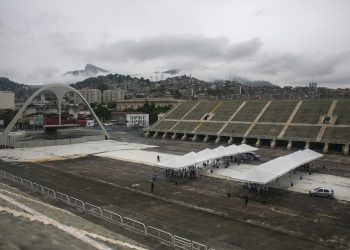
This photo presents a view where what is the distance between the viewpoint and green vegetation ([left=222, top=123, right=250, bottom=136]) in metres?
82.2

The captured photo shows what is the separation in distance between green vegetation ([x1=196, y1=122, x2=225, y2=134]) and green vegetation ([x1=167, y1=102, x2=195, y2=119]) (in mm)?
12743

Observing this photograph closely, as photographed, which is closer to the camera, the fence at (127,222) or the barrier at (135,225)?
the fence at (127,222)

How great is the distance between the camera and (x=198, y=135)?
89062mm

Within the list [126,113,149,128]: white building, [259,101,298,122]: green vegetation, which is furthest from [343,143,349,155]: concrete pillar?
[126,113,149,128]: white building

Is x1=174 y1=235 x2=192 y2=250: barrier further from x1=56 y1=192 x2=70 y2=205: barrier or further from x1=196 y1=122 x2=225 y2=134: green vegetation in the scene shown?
x1=196 y1=122 x2=225 y2=134: green vegetation

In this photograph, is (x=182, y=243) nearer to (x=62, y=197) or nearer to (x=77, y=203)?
(x=77, y=203)

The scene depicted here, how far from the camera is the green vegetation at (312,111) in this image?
78125mm

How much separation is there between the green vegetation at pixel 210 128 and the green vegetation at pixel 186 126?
2457mm

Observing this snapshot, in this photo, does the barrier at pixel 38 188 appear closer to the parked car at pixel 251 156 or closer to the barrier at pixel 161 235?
the barrier at pixel 161 235

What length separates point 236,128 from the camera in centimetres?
8462

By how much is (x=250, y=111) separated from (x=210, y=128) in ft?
38.0

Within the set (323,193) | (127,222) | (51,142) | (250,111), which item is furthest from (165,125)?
(127,222)

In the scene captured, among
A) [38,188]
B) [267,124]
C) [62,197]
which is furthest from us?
[267,124]

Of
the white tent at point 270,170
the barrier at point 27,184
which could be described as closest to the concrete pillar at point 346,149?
the white tent at point 270,170
